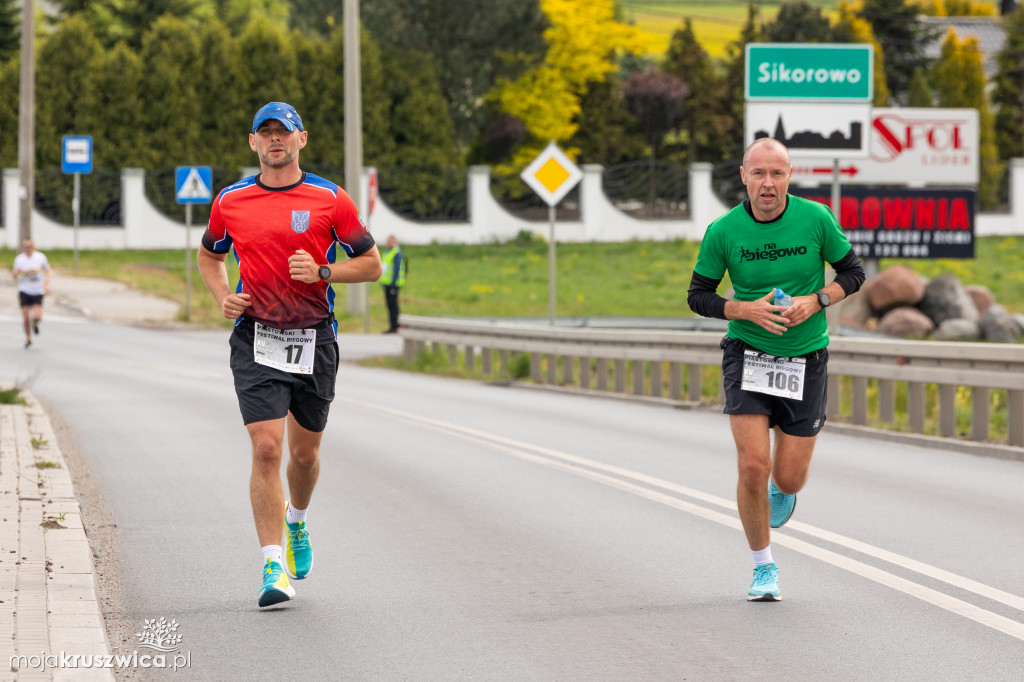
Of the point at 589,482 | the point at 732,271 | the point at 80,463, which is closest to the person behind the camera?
the point at 732,271

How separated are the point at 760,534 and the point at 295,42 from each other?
4900 centimetres

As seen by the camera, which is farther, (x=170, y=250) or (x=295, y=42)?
(x=295, y=42)

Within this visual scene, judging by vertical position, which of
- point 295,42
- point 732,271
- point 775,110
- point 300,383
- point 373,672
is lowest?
point 373,672

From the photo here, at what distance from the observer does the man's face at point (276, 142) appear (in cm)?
667

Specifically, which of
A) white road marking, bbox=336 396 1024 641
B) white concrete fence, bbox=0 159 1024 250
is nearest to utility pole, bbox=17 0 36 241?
white concrete fence, bbox=0 159 1024 250

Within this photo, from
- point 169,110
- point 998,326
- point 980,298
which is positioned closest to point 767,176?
point 998,326

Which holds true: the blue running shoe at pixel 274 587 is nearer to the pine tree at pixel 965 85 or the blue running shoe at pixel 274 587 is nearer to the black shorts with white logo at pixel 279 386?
the black shorts with white logo at pixel 279 386

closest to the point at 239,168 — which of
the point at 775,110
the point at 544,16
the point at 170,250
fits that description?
the point at 170,250

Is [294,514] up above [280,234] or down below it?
below

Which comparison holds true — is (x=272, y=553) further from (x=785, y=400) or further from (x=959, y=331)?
(x=959, y=331)

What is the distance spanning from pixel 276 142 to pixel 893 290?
24.2m

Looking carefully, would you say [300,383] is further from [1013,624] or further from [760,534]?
[1013,624]

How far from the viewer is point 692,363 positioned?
16938 mm

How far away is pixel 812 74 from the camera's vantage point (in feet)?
58.6
